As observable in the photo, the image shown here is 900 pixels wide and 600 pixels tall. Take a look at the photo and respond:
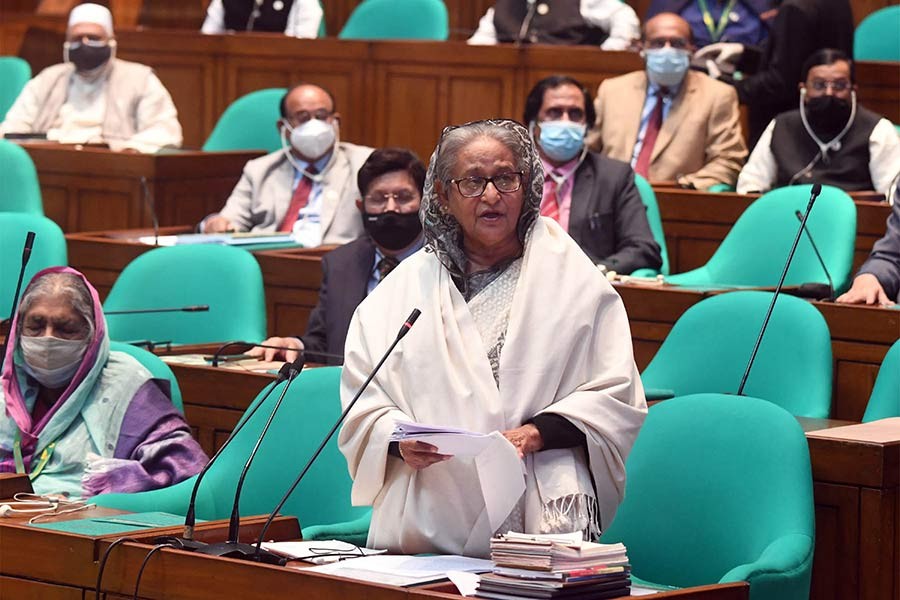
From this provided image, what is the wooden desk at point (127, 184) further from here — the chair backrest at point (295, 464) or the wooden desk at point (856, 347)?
the chair backrest at point (295, 464)

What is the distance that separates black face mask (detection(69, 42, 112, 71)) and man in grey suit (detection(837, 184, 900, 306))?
4.53 meters

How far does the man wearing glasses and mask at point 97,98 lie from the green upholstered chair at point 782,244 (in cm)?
324

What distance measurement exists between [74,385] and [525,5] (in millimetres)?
4760

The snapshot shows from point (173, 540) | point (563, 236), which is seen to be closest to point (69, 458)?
point (173, 540)

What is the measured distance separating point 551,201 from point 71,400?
2508mm

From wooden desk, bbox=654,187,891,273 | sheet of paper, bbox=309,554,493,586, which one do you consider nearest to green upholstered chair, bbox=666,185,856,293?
wooden desk, bbox=654,187,891,273

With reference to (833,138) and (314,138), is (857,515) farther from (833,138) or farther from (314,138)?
(314,138)

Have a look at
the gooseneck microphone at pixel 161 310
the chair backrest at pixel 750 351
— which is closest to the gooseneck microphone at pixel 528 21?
the gooseneck microphone at pixel 161 310

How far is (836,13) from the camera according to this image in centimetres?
740

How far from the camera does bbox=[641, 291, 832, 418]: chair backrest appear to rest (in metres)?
4.45

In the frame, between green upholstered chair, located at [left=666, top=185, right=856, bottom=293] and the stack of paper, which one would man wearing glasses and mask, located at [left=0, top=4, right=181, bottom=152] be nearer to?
green upholstered chair, located at [left=666, top=185, right=856, bottom=293]

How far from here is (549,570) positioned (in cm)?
270

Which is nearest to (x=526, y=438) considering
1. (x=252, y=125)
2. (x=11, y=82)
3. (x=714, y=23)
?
(x=714, y=23)

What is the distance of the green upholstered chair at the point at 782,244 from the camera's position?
5.63m
